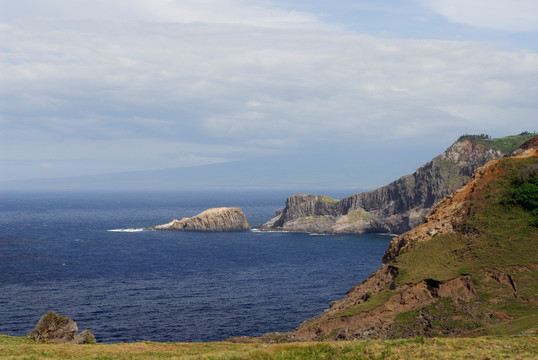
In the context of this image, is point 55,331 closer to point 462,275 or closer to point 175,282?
point 462,275

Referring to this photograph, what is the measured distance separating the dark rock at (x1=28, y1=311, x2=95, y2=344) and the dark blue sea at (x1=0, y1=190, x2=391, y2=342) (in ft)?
64.0

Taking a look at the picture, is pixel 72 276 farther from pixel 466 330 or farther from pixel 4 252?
pixel 466 330

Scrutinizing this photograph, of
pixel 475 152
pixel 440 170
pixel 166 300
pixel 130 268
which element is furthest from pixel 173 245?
pixel 475 152

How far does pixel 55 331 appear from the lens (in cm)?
4978

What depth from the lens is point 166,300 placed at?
302 feet

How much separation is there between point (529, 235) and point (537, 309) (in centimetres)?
1283

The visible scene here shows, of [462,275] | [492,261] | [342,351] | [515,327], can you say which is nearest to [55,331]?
[342,351]

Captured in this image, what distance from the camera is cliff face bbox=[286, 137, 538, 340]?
55000 mm

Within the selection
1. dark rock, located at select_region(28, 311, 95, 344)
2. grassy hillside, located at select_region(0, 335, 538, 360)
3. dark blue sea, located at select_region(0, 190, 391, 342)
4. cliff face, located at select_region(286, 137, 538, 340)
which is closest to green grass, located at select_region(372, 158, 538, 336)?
cliff face, located at select_region(286, 137, 538, 340)

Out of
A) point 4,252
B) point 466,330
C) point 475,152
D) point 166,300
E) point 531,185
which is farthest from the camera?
point 475,152

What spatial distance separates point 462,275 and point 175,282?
65507mm

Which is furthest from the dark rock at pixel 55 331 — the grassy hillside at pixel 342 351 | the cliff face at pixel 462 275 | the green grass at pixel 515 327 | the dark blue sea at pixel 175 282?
the green grass at pixel 515 327

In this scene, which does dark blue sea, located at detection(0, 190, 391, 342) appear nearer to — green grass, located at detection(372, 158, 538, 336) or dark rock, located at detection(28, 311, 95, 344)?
dark rock, located at detection(28, 311, 95, 344)

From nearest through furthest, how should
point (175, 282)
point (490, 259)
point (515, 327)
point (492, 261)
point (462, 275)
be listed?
point (515, 327), point (462, 275), point (492, 261), point (490, 259), point (175, 282)
